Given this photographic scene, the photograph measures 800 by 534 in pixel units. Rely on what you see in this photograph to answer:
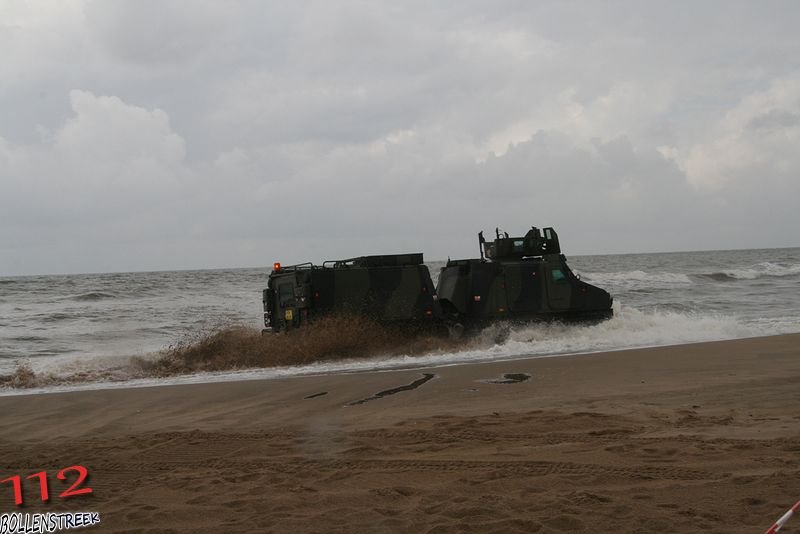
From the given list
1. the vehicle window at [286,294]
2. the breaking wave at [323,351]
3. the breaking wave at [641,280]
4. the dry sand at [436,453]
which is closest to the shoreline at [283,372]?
the breaking wave at [323,351]

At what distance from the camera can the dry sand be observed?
185 inches

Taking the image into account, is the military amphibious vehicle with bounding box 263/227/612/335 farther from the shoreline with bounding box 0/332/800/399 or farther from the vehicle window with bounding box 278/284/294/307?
the shoreline with bounding box 0/332/800/399

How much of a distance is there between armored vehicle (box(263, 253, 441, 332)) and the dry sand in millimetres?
4436

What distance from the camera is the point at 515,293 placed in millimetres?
16547

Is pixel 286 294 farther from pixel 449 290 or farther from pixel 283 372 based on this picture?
pixel 449 290

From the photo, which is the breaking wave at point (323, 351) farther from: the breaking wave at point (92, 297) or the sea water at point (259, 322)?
the breaking wave at point (92, 297)

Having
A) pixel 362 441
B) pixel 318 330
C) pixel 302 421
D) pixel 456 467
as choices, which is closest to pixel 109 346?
pixel 318 330

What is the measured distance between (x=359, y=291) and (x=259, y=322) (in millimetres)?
9739

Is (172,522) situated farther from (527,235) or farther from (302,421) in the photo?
(527,235)

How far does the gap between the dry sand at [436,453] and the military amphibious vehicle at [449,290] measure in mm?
4550

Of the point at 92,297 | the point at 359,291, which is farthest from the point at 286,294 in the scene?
the point at 92,297

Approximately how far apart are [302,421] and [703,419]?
4052 mm

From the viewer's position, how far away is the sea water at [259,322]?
50.9ft

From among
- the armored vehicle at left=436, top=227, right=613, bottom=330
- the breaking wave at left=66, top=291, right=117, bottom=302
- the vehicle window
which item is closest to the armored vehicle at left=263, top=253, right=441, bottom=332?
the vehicle window
